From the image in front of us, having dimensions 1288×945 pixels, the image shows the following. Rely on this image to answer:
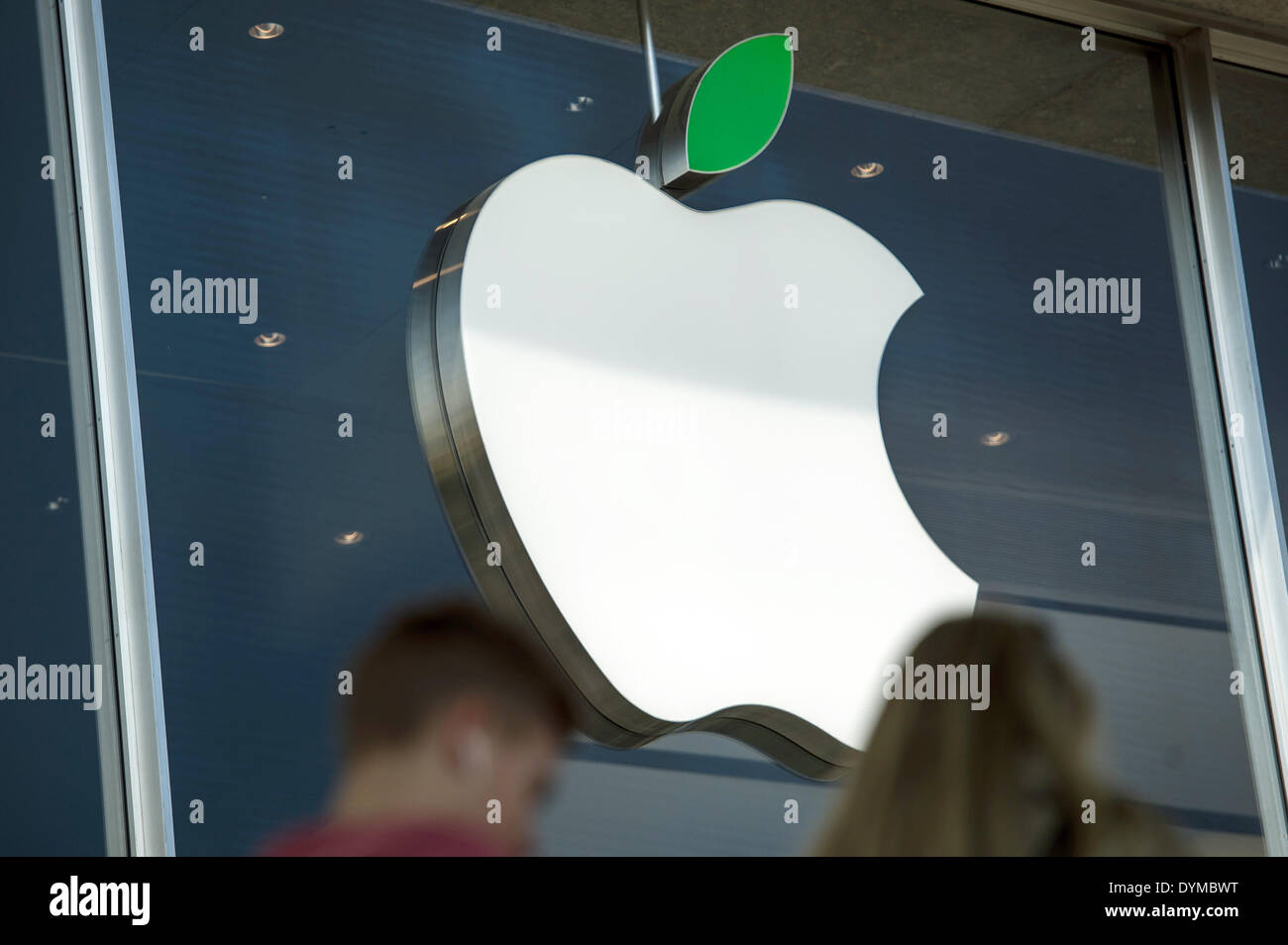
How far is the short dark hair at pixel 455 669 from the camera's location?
6.83ft

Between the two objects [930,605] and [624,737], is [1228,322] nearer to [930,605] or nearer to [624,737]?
[930,605]

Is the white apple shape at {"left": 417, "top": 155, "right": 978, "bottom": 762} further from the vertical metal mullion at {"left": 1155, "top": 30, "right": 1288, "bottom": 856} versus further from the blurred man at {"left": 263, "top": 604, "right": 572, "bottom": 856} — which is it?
the vertical metal mullion at {"left": 1155, "top": 30, "right": 1288, "bottom": 856}

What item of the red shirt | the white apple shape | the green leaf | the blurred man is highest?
the green leaf

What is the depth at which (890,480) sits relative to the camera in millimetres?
2562

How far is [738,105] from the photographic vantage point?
2.52 meters

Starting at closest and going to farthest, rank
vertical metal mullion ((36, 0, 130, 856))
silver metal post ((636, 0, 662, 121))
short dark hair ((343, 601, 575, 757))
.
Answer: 1. vertical metal mullion ((36, 0, 130, 856))
2. short dark hair ((343, 601, 575, 757))
3. silver metal post ((636, 0, 662, 121))

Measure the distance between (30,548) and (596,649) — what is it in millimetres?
732

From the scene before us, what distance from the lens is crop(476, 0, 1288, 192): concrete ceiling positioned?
273cm

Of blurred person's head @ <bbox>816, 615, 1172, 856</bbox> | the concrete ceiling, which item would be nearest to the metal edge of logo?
the concrete ceiling

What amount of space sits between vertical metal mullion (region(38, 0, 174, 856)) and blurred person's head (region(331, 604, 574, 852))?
250mm

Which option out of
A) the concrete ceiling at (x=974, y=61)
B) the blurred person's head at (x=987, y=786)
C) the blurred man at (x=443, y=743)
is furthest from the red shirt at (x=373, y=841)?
the concrete ceiling at (x=974, y=61)

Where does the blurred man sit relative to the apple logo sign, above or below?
below

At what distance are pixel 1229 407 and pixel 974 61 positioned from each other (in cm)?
81

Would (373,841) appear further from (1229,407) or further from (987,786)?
(1229,407)
